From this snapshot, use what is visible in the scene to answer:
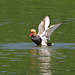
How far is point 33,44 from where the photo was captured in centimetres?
2056

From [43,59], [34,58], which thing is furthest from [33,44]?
[43,59]

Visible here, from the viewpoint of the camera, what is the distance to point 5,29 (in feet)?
79.8

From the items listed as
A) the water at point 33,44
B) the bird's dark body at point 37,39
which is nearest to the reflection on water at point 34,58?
the water at point 33,44

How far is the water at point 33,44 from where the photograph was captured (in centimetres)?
1503

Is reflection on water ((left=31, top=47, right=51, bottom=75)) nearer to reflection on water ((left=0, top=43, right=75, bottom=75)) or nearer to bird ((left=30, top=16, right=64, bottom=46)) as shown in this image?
reflection on water ((left=0, top=43, right=75, bottom=75))

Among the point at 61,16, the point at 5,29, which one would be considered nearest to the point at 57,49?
the point at 5,29

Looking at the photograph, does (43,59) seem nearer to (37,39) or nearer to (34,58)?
(34,58)

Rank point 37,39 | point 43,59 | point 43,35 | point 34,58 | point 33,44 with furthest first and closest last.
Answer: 1. point 33,44
2. point 43,35
3. point 37,39
4. point 34,58
5. point 43,59

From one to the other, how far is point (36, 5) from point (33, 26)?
9647mm

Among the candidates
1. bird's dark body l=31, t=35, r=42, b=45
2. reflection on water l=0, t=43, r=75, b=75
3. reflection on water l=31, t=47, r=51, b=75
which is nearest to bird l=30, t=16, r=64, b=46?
bird's dark body l=31, t=35, r=42, b=45

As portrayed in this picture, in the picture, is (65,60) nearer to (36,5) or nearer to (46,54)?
(46,54)

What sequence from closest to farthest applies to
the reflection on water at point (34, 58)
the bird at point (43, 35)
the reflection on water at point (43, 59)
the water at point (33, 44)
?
the reflection on water at point (43, 59) < the reflection on water at point (34, 58) < the water at point (33, 44) < the bird at point (43, 35)

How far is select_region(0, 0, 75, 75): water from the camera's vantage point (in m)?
15.0

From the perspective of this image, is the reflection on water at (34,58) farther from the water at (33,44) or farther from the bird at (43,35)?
the bird at (43,35)
